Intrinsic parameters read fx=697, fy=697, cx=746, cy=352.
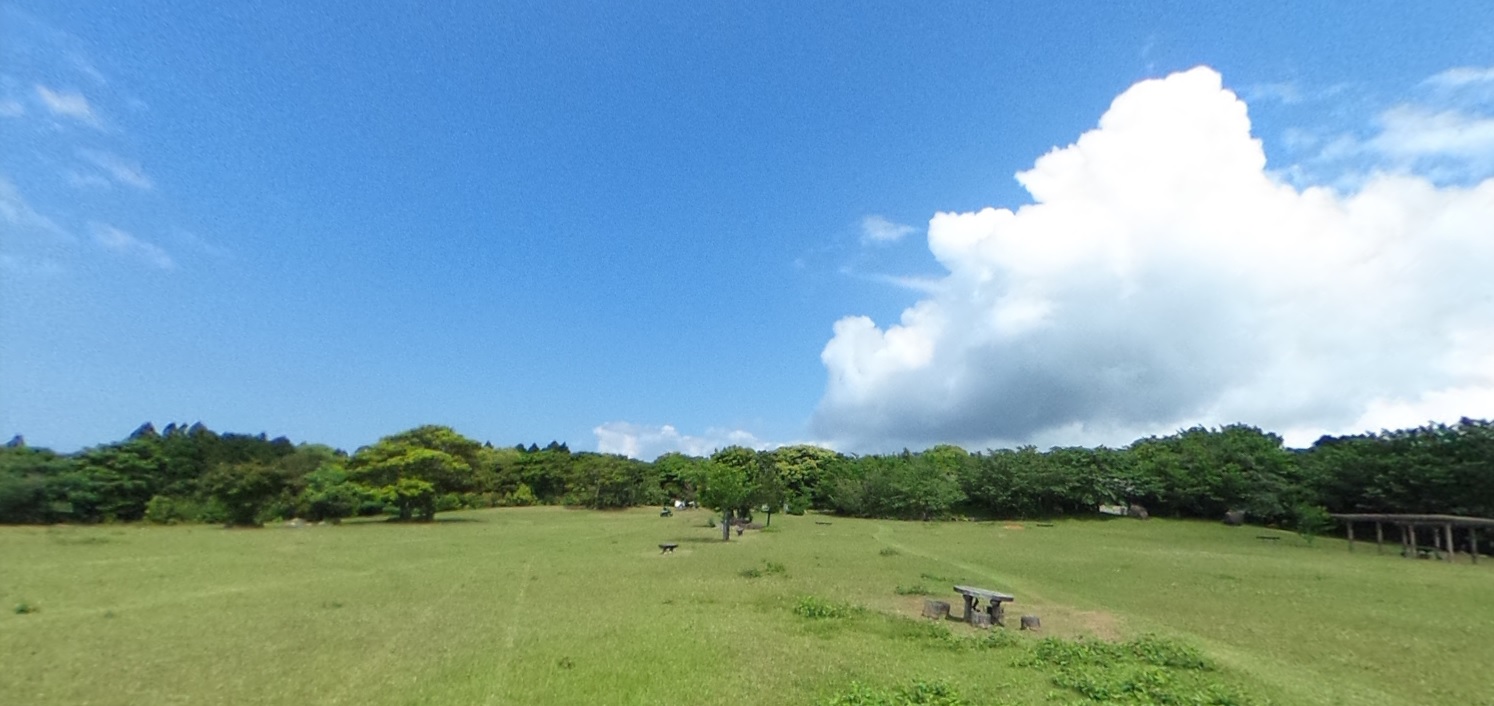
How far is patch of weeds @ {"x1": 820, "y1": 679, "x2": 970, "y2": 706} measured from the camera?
333 inches

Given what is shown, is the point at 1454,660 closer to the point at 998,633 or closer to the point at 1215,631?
the point at 1215,631

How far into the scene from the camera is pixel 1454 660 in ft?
37.7

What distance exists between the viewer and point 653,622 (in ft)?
45.5

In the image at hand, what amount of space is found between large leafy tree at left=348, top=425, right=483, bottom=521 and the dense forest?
110 mm

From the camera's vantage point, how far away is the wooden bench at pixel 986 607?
1420 cm

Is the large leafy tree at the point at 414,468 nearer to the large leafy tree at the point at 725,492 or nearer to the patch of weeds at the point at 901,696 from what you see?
the large leafy tree at the point at 725,492

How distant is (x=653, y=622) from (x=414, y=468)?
3924 cm

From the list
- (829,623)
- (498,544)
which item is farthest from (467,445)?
(829,623)

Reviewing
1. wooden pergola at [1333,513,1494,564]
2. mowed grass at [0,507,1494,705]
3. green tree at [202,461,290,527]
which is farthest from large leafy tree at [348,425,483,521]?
wooden pergola at [1333,513,1494,564]

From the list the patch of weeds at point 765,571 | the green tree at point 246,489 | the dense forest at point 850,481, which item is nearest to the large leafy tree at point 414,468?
the dense forest at point 850,481

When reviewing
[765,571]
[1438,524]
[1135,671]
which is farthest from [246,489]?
[1438,524]

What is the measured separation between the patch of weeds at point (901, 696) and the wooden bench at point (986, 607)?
17.9ft

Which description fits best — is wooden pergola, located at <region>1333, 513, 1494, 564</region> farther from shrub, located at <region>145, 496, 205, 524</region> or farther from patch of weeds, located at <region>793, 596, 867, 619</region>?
shrub, located at <region>145, 496, 205, 524</region>

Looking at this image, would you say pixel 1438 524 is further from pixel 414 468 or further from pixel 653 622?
pixel 414 468
